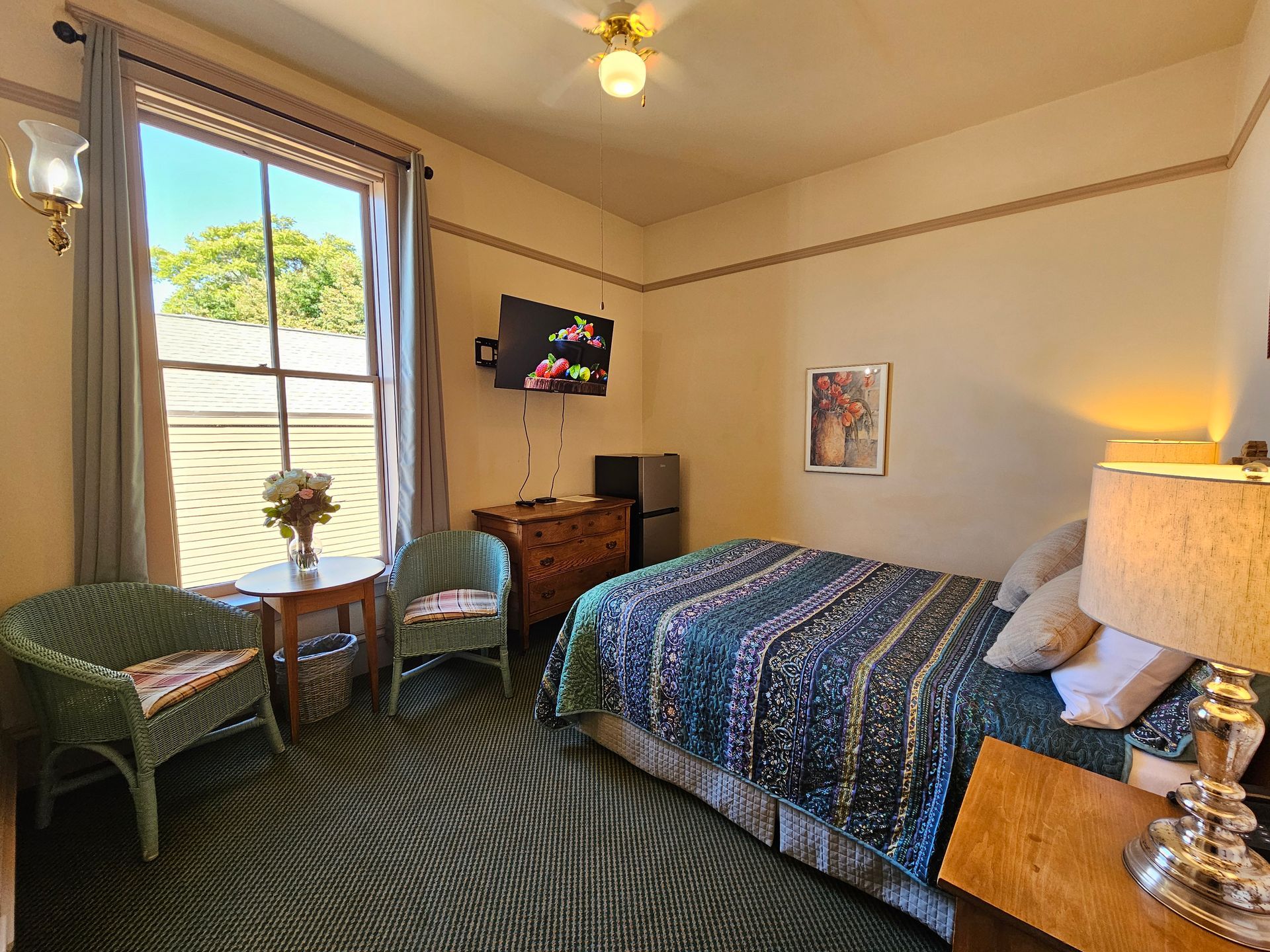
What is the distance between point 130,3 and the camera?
2.07m

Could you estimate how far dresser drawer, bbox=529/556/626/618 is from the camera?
318cm

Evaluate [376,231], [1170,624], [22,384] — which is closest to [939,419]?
[1170,624]

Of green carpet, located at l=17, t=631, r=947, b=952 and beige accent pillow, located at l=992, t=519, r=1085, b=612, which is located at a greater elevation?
beige accent pillow, located at l=992, t=519, r=1085, b=612

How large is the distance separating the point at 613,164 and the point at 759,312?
4.67 feet

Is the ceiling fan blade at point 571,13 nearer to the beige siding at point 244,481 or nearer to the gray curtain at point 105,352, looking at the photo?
the gray curtain at point 105,352

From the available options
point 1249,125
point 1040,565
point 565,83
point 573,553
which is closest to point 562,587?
point 573,553

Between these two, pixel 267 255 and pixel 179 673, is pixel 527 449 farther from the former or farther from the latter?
pixel 179 673

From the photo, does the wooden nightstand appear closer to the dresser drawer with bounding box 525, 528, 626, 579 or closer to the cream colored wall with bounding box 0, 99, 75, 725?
the dresser drawer with bounding box 525, 528, 626, 579

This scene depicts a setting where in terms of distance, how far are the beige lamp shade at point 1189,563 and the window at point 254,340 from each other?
3.14m

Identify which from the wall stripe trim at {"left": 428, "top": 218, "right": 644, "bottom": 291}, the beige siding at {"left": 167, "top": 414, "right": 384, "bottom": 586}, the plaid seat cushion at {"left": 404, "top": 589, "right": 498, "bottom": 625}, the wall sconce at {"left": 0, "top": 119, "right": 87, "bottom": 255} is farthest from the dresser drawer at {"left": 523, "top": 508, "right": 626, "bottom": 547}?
the wall sconce at {"left": 0, "top": 119, "right": 87, "bottom": 255}

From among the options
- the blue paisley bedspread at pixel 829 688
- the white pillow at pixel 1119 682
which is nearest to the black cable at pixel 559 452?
the blue paisley bedspread at pixel 829 688

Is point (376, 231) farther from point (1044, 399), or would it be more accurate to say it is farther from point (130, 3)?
point (1044, 399)

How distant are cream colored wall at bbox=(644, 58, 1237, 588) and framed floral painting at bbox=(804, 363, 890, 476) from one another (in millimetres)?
73

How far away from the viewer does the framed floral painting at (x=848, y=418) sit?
332cm
